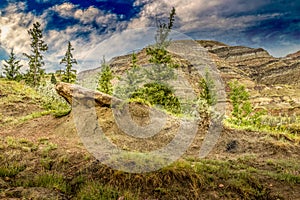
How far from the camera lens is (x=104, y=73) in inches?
1422

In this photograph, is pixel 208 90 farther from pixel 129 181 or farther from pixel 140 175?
pixel 129 181

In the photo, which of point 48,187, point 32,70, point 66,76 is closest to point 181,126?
point 48,187

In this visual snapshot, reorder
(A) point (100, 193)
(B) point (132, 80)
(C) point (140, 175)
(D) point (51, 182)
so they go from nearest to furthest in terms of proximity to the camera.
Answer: (A) point (100, 193), (D) point (51, 182), (C) point (140, 175), (B) point (132, 80)

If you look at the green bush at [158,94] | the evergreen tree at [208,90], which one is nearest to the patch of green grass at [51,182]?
the green bush at [158,94]

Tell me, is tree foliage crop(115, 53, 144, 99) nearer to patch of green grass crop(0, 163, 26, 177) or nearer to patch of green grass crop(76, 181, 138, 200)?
patch of green grass crop(0, 163, 26, 177)

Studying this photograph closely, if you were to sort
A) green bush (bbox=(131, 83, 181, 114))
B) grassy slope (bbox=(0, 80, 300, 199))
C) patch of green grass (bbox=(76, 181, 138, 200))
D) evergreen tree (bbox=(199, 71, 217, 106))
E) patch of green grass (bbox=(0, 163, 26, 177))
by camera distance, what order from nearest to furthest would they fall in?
patch of green grass (bbox=(76, 181, 138, 200)) → grassy slope (bbox=(0, 80, 300, 199)) → patch of green grass (bbox=(0, 163, 26, 177)) → green bush (bbox=(131, 83, 181, 114)) → evergreen tree (bbox=(199, 71, 217, 106))

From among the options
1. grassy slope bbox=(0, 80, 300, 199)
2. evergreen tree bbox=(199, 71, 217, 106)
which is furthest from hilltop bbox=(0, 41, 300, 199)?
evergreen tree bbox=(199, 71, 217, 106)

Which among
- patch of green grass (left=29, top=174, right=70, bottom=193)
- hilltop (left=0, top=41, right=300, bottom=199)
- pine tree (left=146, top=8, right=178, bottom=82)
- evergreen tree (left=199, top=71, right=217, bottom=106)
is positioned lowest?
evergreen tree (left=199, top=71, right=217, bottom=106)

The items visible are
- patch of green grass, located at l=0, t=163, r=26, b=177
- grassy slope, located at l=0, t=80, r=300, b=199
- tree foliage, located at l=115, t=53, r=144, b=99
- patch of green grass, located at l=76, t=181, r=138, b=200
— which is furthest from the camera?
tree foliage, located at l=115, t=53, r=144, b=99

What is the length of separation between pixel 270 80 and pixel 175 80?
192m

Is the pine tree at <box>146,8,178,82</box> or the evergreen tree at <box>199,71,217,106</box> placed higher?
the pine tree at <box>146,8,178,82</box>

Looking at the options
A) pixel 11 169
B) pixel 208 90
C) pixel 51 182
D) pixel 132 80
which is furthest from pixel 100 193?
pixel 208 90

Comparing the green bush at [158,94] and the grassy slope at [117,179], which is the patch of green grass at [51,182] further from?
the green bush at [158,94]

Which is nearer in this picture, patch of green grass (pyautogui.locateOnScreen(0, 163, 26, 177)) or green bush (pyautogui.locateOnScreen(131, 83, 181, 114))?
patch of green grass (pyautogui.locateOnScreen(0, 163, 26, 177))
